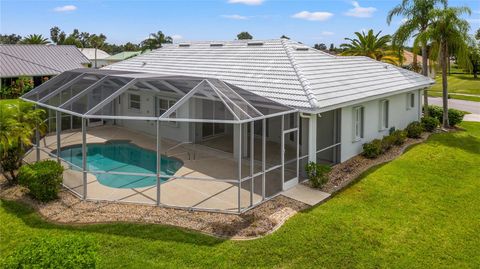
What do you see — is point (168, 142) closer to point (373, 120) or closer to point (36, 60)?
point (373, 120)

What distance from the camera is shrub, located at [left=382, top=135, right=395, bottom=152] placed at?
59.6 ft

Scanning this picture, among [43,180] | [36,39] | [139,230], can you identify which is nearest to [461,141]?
[139,230]

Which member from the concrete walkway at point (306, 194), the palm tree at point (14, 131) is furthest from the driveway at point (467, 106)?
the palm tree at point (14, 131)

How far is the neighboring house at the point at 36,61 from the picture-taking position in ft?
125

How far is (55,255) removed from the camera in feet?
20.8

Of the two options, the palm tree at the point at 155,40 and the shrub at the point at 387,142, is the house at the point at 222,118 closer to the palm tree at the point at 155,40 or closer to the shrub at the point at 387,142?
the shrub at the point at 387,142

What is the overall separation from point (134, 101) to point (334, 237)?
15.8 meters

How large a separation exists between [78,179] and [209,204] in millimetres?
5545

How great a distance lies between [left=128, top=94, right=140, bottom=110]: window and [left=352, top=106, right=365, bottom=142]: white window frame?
12.2 metres

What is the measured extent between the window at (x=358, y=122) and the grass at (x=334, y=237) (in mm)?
4201

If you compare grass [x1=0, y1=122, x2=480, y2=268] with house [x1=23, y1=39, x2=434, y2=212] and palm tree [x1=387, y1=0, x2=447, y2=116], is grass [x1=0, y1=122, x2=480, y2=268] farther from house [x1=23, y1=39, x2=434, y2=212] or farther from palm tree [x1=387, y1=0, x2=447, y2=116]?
palm tree [x1=387, y1=0, x2=447, y2=116]

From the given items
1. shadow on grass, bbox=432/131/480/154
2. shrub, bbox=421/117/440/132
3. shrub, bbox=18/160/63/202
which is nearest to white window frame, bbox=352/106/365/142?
shadow on grass, bbox=432/131/480/154

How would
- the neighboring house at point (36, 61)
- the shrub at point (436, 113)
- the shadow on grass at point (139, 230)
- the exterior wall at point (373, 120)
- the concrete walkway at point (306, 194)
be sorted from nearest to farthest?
the shadow on grass at point (139, 230) < the concrete walkway at point (306, 194) < the exterior wall at point (373, 120) < the shrub at point (436, 113) < the neighboring house at point (36, 61)

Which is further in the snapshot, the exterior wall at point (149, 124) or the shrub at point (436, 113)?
the shrub at point (436, 113)
